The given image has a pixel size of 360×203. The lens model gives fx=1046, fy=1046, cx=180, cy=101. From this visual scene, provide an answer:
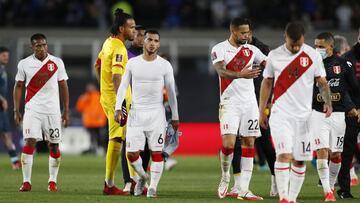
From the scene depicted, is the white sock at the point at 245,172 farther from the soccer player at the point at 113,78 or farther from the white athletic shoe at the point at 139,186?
the soccer player at the point at 113,78

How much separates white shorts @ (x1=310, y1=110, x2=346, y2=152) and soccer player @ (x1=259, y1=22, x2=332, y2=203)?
1.68 m

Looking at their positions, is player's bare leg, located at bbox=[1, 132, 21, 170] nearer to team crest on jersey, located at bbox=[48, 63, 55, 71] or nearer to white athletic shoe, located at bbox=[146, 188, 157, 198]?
team crest on jersey, located at bbox=[48, 63, 55, 71]

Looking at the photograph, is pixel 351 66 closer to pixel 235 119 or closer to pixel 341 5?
pixel 235 119

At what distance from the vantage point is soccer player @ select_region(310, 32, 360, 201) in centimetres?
1450

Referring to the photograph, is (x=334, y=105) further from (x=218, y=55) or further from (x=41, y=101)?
(x=41, y=101)

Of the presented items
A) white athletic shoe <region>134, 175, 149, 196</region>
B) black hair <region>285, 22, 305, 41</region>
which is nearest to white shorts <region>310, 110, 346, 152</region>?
black hair <region>285, 22, 305, 41</region>

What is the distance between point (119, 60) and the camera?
49.6ft

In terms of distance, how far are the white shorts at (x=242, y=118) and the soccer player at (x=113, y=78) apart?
155cm

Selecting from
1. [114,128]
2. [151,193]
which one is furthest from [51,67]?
[151,193]

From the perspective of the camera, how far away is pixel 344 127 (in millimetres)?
14984

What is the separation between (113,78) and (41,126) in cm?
173

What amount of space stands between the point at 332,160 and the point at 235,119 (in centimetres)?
183

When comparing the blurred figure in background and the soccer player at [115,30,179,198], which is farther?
the blurred figure in background

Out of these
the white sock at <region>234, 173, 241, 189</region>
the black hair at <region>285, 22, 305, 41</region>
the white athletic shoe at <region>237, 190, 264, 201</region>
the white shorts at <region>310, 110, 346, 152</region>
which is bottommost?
the white athletic shoe at <region>237, 190, 264, 201</region>
